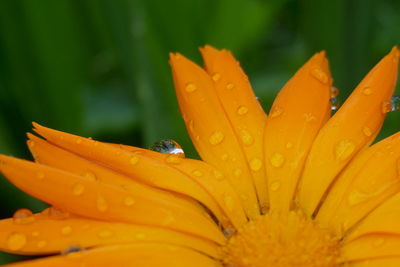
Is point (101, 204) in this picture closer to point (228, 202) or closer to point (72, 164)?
point (72, 164)

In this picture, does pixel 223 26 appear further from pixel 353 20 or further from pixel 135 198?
pixel 135 198

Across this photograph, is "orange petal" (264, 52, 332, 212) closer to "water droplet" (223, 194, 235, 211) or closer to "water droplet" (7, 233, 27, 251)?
"water droplet" (223, 194, 235, 211)

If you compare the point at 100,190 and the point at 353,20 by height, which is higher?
the point at 353,20

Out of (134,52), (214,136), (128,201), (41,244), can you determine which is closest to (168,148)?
(214,136)

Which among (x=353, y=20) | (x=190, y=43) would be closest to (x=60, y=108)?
(x=190, y=43)

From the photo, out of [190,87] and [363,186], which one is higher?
[190,87]

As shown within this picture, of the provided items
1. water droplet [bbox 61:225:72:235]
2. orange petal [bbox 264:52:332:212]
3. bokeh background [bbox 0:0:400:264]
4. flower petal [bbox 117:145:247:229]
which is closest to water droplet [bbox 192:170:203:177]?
flower petal [bbox 117:145:247:229]
